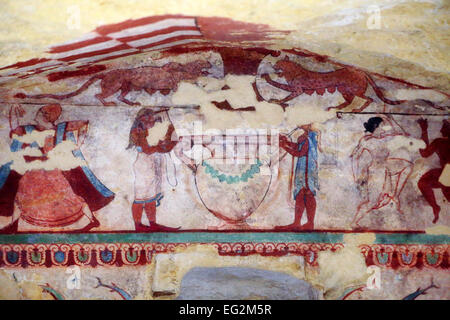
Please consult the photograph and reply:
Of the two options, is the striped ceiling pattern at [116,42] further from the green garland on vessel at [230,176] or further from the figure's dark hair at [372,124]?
the figure's dark hair at [372,124]

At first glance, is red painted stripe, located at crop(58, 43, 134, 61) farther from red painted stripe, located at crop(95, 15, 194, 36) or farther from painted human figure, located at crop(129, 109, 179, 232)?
painted human figure, located at crop(129, 109, 179, 232)

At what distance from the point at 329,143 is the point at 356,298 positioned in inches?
47.7

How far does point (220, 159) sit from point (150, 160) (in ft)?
1.81

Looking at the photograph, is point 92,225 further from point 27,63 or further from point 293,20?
point 293,20

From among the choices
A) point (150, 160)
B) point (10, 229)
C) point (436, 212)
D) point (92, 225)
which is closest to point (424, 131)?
point (436, 212)

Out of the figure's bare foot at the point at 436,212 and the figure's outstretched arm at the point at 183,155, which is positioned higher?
the figure's outstretched arm at the point at 183,155

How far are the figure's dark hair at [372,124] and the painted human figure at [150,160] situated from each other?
5.02 feet

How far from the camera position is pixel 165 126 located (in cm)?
348

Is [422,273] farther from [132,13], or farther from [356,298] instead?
[132,13]

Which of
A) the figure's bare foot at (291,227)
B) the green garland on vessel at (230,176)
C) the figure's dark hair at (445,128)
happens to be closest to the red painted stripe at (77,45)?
the green garland on vessel at (230,176)

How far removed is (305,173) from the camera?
3.46 m

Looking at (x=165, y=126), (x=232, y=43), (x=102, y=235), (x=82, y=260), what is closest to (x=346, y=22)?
(x=232, y=43)

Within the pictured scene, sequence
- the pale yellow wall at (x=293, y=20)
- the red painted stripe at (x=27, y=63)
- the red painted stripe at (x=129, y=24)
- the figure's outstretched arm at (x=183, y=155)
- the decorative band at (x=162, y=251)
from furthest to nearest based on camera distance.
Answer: the figure's outstretched arm at (x=183, y=155) < the decorative band at (x=162, y=251) < the red painted stripe at (x=27, y=63) < the red painted stripe at (x=129, y=24) < the pale yellow wall at (x=293, y=20)

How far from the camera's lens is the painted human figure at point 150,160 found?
134 inches
